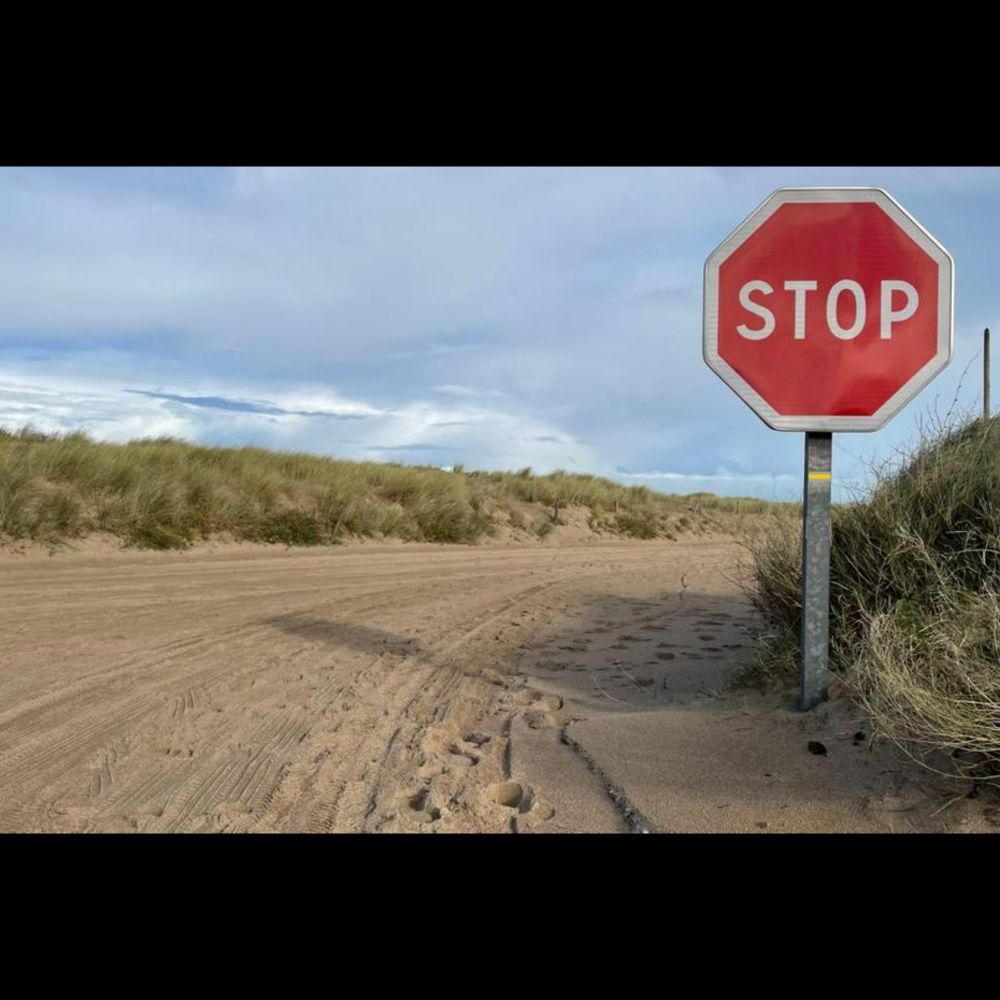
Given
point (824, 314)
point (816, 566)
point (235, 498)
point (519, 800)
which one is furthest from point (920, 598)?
point (235, 498)

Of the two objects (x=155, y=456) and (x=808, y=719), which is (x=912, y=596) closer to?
(x=808, y=719)

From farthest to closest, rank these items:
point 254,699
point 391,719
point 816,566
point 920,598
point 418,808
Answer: point 254,699, point 391,719, point 920,598, point 816,566, point 418,808

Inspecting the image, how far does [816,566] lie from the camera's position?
144 inches

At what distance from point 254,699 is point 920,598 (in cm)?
383

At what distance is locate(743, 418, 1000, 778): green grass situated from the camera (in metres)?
2.88

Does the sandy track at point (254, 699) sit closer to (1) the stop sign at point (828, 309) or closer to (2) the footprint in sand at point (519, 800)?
(2) the footprint in sand at point (519, 800)

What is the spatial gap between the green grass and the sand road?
0.27 meters

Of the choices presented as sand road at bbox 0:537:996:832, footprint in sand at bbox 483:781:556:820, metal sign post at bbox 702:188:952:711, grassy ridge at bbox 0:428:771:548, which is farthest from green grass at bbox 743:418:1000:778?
grassy ridge at bbox 0:428:771:548

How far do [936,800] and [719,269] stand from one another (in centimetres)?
242

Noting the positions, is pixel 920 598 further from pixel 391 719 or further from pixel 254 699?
pixel 254 699

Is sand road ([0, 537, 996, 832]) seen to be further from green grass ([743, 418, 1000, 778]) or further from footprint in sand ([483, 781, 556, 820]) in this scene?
green grass ([743, 418, 1000, 778])

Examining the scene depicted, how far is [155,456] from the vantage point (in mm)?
15016

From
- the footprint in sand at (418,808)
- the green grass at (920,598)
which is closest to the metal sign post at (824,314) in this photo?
the green grass at (920,598)

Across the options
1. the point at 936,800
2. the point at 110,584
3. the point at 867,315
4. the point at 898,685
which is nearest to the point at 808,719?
the point at 898,685
